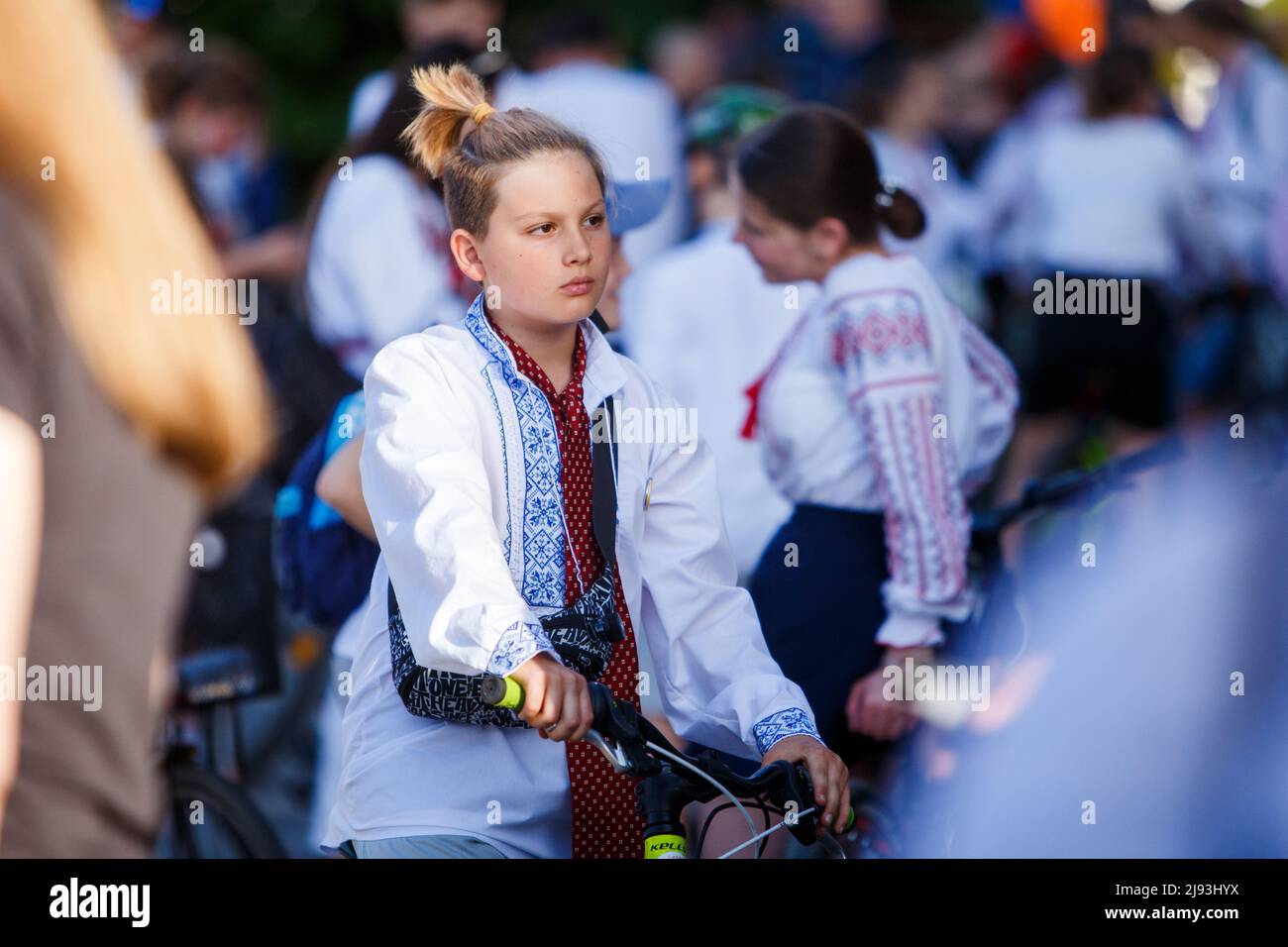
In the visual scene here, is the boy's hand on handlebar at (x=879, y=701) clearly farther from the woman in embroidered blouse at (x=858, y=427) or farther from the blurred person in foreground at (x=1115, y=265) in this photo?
the blurred person in foreground at (x=1115, y=265)

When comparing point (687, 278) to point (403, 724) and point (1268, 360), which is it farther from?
point (1268, 360)

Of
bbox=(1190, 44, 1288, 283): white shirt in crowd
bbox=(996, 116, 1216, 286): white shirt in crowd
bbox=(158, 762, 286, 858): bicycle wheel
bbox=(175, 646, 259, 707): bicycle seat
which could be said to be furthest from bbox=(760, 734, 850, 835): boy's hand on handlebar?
bbox=(996, 116, 1216, 286): white shirt in crowd

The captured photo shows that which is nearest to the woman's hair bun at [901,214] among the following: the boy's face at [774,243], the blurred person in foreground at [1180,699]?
the boy's face at [774,243]

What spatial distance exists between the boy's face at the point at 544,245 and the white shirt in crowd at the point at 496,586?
81 mm

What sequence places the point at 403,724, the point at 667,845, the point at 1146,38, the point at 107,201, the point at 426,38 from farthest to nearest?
the point at 1146,38 < the point at 426,38 < the point at 403,724 < the point at 667,845 < the point at 107,201

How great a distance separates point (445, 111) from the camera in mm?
2758

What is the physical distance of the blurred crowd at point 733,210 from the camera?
3941 mm

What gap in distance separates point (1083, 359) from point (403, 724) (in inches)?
136

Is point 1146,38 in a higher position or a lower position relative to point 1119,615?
higher

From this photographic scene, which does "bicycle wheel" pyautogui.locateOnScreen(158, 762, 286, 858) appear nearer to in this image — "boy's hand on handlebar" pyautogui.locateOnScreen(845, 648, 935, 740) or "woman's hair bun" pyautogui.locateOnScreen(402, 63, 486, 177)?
"boy's hand on handlebar" pyautogui.locateOnScreen(845, 648, 935, 740)

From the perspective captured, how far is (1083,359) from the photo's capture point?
18.4 feet
